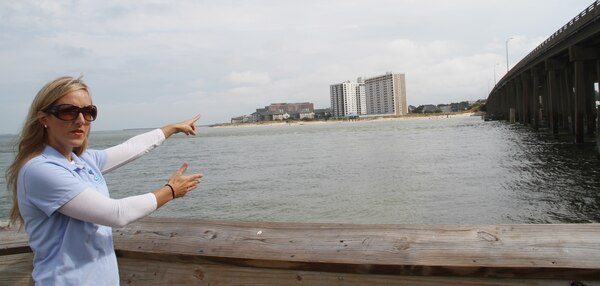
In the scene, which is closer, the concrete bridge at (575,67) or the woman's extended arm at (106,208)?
the woman's extended arm at (106,208)

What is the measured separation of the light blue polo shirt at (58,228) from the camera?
5.96 feet

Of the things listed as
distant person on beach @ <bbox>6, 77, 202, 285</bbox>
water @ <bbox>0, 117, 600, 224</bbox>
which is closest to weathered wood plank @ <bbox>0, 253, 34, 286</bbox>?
distant person on beach @ <bbox>6, 77, 202, 285</bbox>

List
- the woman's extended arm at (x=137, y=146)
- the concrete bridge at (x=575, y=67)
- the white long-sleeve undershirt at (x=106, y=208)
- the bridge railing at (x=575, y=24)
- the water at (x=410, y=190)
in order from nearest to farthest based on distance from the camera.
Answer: the white long-sleeve undershirt at (x=106, y=208), the woman's extended arm at (x=137, y=146), the water at (x=410, y=190), the bridge railing at (x=575, y=24), the concrete bridge at (x=575, y=67)

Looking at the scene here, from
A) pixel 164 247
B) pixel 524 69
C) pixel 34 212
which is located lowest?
pixel 164 247

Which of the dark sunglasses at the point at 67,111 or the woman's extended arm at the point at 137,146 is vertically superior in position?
the dark sunglasses at the point at 67,111

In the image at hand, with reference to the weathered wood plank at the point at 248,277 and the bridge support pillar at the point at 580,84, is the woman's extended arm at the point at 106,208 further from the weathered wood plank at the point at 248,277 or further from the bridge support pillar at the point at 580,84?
the bridge support pillar at the point at 580,84

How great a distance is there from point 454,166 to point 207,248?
2425cm

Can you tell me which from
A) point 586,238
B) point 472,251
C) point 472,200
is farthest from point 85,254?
point 472,200

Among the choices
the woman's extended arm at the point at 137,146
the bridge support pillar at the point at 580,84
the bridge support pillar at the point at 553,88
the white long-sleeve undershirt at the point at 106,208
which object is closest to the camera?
the white long-sleeve undershirt at the point at 106,208

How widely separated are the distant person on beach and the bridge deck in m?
0.32

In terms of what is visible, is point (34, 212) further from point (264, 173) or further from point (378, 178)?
point (264, 173)

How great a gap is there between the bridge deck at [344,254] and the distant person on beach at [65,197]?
0.32 m

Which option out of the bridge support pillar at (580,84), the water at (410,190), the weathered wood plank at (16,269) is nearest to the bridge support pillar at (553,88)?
the bridge support pillar at (580,84)

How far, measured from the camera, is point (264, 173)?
2689cm
